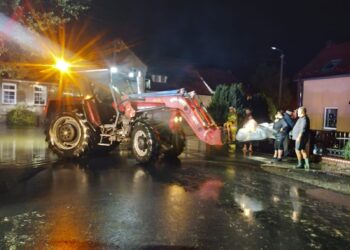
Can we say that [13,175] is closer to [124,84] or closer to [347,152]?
[124,84]

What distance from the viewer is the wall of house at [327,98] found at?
21719 mm

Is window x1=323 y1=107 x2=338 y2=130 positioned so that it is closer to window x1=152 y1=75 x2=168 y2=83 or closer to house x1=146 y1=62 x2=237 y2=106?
house x1=146 y1=62 x2=237 y2=106

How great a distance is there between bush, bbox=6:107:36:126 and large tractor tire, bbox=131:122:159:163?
1819 cm

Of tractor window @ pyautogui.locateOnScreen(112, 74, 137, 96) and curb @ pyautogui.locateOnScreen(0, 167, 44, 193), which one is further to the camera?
tractor window @ pyautogui.locateOnScreen(112, 74, 137, 96)

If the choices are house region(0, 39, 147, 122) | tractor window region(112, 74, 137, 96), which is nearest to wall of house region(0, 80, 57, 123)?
house region(0, 39, 147, 122)

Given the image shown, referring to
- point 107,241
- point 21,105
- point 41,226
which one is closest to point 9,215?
point 41,226

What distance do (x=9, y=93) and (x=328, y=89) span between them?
70.6ft

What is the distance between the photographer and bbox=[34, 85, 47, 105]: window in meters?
30.4

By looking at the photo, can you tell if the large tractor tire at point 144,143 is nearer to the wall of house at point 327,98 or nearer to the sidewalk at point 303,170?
the sidewalk at point 303,170

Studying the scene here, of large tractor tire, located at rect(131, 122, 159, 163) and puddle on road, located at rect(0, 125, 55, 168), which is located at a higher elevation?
large tractor tire, located at rect(131, 122, 159, 163)

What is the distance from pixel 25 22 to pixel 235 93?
10626 millimetres

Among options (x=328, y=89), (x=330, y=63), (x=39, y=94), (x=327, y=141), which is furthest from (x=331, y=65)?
(x=39, y=94)

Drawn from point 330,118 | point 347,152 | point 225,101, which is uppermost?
point 225,101

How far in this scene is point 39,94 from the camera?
30.7 meters
